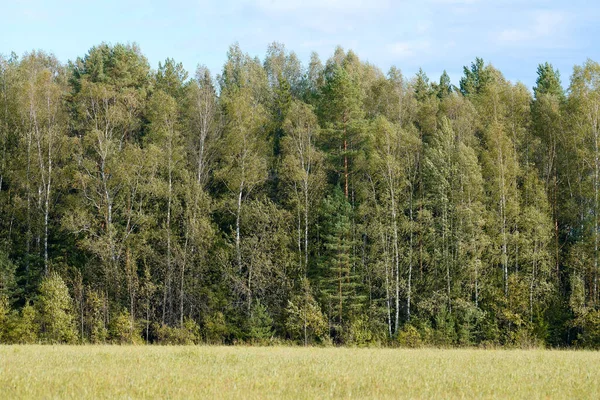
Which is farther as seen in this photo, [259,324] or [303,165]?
[303,165]

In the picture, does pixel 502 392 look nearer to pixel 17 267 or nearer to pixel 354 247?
pixel 354 247

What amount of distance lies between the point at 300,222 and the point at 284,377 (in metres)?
30.9

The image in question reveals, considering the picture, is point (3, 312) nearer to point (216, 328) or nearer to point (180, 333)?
point (180, 333)

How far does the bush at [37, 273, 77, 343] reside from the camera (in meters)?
36.8

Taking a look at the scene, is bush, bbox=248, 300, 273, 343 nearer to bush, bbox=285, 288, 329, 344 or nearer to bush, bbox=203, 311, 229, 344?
bush, bbox=285, 288, 329, 344

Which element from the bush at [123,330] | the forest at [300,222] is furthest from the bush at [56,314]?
the bush at [123,330]

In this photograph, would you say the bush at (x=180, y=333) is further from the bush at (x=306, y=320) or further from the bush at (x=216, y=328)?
the bush at (x=306, y=320)

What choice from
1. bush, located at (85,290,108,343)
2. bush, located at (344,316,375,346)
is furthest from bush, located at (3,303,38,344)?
bush, located at (344,316,375,346)

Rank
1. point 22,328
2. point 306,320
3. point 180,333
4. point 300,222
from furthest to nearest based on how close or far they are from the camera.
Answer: point 300,222 → point 306,320 → point 180,333 → point 22,328

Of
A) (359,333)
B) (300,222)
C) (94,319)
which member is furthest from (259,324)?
(94,319)

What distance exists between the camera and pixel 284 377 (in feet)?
43.9

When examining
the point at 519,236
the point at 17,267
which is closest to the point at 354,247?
the point at 519,236

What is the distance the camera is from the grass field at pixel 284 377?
11266mm

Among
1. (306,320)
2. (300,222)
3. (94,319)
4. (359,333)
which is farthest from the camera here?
(300,222)
